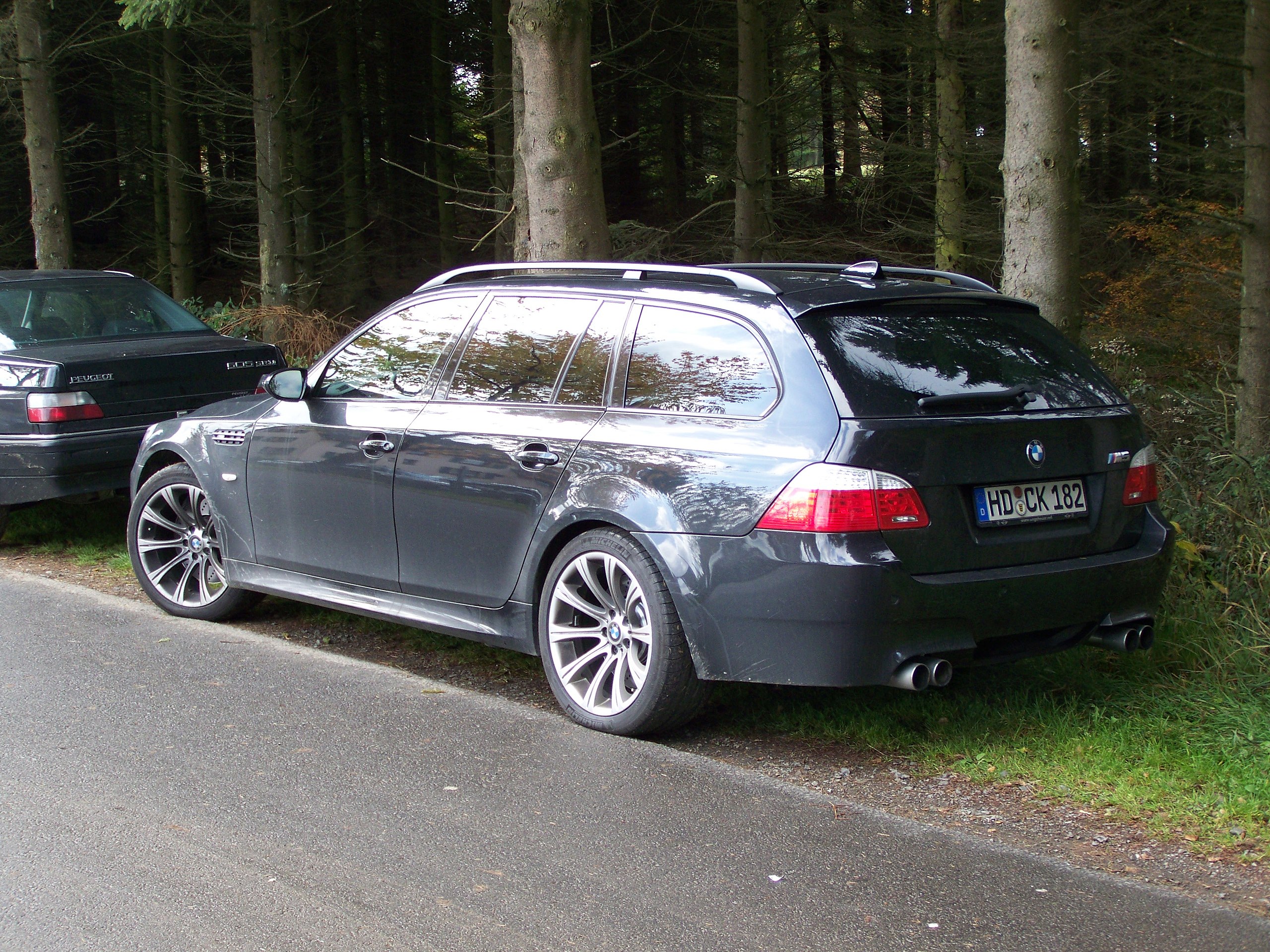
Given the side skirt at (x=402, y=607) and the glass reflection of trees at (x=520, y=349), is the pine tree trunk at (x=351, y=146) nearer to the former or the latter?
the side skirt at (x=402, y=607)

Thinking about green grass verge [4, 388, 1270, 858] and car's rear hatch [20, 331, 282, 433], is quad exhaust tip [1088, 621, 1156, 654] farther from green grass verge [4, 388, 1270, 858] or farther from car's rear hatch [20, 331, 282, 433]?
car's rear hatch [20, 331, 282, 433]

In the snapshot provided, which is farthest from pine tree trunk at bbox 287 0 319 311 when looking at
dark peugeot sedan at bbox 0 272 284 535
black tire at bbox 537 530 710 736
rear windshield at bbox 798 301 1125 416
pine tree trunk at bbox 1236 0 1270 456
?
rear windshield at bbox 798 301 1125 416

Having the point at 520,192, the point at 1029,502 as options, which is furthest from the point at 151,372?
the point at 1029,502

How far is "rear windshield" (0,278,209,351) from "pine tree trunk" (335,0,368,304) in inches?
625

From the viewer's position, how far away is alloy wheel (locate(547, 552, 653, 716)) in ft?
15.5

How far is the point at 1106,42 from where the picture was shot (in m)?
14.5

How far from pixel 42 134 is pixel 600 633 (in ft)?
51.2

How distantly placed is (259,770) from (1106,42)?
13596mm

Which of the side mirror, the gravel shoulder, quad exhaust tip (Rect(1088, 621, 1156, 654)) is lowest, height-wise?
the gravel shoulder

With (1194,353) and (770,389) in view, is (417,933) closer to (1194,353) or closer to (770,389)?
(770,389)

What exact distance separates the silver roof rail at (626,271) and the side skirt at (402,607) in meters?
1.45

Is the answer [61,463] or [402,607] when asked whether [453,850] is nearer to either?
[402,607]

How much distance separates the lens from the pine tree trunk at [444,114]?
83.4 ft

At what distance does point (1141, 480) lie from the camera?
4.82 m
